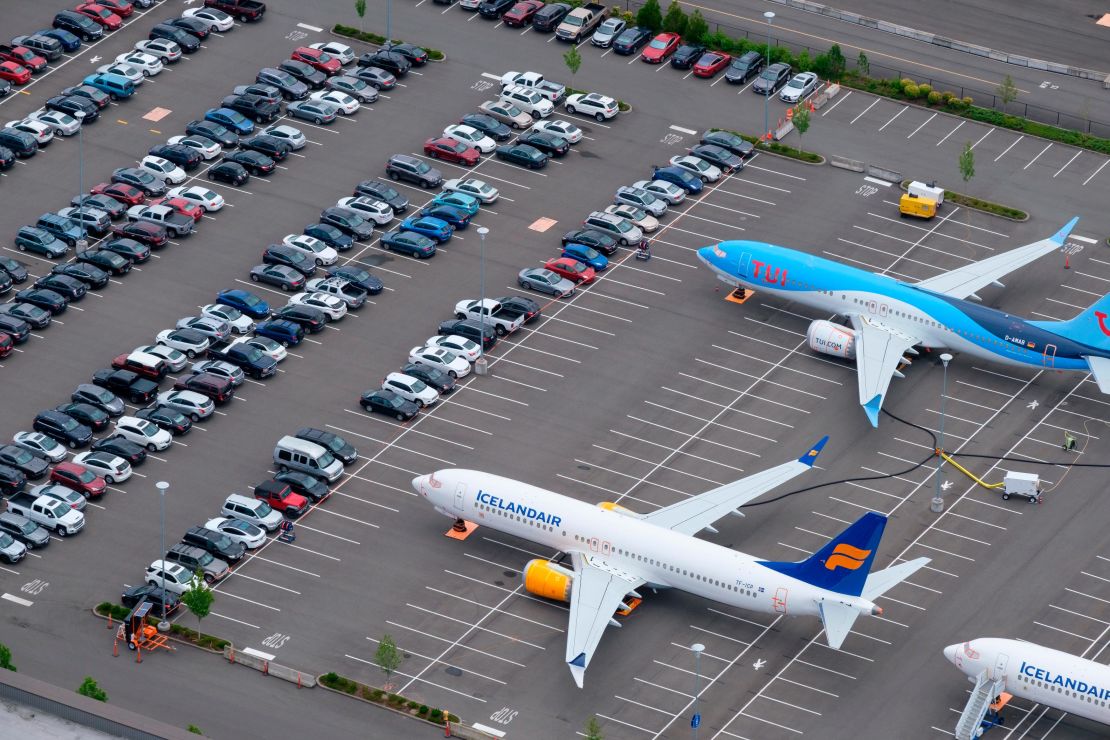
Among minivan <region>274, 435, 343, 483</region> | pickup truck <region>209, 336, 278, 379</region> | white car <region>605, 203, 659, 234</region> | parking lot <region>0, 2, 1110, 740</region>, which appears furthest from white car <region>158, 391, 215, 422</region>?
white car <region>605, 203, 659, 234</region>

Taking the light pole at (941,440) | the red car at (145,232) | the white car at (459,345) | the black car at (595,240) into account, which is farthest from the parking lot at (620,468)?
the red car at (145,232)

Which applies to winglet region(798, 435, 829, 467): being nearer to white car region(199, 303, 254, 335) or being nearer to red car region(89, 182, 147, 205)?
white car region(199, 303, 254, 335)

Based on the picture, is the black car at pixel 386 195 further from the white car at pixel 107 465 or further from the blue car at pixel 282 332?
the white car at pixel 107 465

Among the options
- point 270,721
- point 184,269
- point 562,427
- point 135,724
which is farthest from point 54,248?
point 135,724

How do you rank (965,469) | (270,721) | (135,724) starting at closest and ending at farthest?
1. (135,724)
2. (270,721)
3. (965,469)

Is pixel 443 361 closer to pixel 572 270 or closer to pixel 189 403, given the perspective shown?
pixel 572 270

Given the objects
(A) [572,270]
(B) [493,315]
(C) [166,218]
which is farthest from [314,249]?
(A) [572,270]

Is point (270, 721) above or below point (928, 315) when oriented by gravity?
below

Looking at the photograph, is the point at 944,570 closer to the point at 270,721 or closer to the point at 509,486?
the point at 509,486
